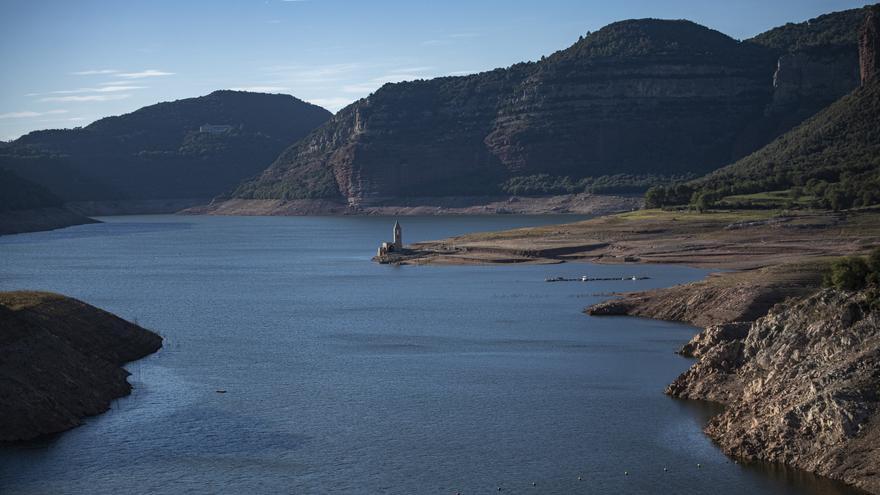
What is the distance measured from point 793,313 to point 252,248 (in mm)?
144191

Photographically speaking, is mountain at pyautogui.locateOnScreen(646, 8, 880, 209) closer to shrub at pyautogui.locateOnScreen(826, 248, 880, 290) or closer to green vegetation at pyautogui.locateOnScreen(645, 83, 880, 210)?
green vegetation at pyautogui.locateOnScreen(645, 83, 880, 210)

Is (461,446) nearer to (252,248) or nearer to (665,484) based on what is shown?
(665,484)

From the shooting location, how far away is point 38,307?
65812 mm

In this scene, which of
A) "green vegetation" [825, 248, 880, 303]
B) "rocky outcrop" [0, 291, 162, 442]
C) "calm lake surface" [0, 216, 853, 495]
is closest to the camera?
"calm lake surface" [0, 216, 853, 495]

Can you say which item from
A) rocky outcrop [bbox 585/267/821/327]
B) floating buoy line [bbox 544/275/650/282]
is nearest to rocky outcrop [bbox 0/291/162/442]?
rocky outcrop [bbox 585/267/821/327]

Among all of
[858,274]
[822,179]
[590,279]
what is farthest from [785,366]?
[822,179]

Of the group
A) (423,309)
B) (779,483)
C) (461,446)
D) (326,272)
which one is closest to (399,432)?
(461,446)

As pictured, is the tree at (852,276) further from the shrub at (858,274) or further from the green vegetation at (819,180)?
the green vegetation at (819,180)

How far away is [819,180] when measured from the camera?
167m

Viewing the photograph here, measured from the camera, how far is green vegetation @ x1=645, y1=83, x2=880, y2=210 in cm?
15038

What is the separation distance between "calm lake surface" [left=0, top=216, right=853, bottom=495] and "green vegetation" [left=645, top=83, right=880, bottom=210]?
57.3 m

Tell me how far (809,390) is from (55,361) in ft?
110

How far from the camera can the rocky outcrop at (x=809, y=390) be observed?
41.8 m

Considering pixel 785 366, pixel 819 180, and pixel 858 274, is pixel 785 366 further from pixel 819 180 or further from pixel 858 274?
pixel 819 180
